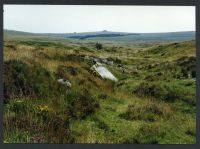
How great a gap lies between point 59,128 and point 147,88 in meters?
1.96

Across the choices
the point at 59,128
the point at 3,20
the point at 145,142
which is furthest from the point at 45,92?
the point at 145,142

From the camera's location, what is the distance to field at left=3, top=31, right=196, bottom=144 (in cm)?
884

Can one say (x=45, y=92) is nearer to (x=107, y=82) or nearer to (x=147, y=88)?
(x=107, y=82)

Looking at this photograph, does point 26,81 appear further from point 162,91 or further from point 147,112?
point 162,91

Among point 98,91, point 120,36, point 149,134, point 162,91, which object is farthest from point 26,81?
point 162,91

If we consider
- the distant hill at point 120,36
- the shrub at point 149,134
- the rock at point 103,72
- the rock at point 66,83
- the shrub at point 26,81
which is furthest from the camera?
the rock at point 103,72

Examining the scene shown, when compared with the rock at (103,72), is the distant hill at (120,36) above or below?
above

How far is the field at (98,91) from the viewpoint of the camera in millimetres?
8836

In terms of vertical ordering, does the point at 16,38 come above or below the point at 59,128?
above

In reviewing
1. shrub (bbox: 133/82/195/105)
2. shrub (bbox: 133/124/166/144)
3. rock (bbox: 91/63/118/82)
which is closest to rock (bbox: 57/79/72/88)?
rock (bbox: 91/63/118/82)

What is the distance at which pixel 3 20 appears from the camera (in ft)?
29.4

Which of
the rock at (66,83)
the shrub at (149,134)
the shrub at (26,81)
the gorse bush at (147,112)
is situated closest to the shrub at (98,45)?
the rock at (66,83)

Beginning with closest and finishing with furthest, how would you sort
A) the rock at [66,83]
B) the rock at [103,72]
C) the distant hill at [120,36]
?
1. the rock at [66,83]
2. the distant hill at [120,36]
3. the rock at [103,72]

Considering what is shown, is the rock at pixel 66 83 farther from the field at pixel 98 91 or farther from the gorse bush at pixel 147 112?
the gorse bush at pixel 147 112
